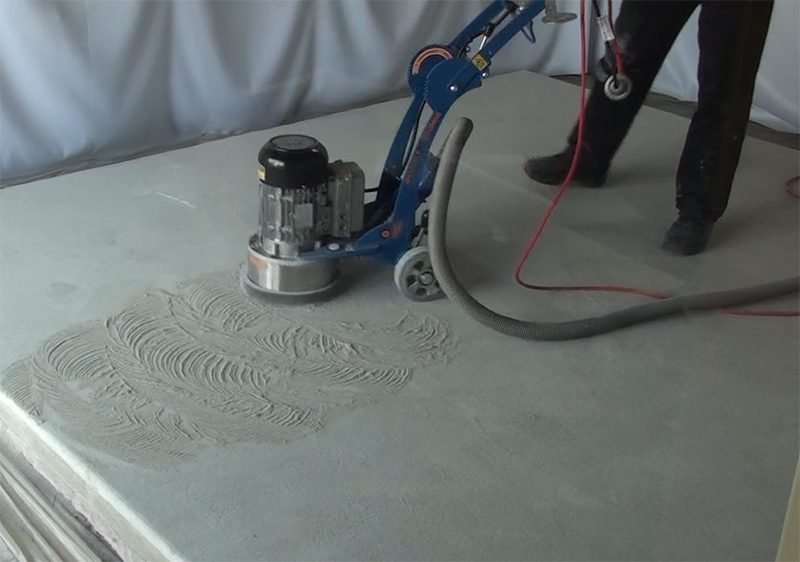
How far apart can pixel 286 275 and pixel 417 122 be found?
0.39m

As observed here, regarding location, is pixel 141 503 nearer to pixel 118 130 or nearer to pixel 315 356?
pixel 315 356

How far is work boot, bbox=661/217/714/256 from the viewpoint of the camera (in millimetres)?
1997

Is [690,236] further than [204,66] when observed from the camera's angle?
No

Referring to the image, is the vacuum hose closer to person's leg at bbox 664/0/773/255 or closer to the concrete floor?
the concrete floor

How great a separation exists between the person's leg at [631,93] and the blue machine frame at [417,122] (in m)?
0.17

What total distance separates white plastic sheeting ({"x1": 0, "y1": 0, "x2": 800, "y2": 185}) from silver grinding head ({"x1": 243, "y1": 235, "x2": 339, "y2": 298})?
794 millimetres

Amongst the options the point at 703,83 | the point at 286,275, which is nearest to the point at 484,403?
the point at 286,275

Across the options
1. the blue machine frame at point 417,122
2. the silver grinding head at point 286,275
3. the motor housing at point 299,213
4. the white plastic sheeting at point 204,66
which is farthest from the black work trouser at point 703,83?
the silver grinding head at point 286,275

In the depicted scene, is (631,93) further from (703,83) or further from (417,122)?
(417,122)

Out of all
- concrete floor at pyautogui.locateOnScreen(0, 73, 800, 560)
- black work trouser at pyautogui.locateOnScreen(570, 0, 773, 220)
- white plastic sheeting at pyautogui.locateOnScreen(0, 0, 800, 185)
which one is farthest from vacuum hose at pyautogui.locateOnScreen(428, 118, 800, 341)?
white plastic sheeting at pyautogui.locateOnScreen(0, 0, 800, 185)

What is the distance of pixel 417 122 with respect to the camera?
1.76m

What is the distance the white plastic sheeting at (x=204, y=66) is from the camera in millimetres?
2272

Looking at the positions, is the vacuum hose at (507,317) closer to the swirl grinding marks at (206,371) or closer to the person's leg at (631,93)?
the swirl grinding marks at (206,371)

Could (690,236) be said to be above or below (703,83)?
below
